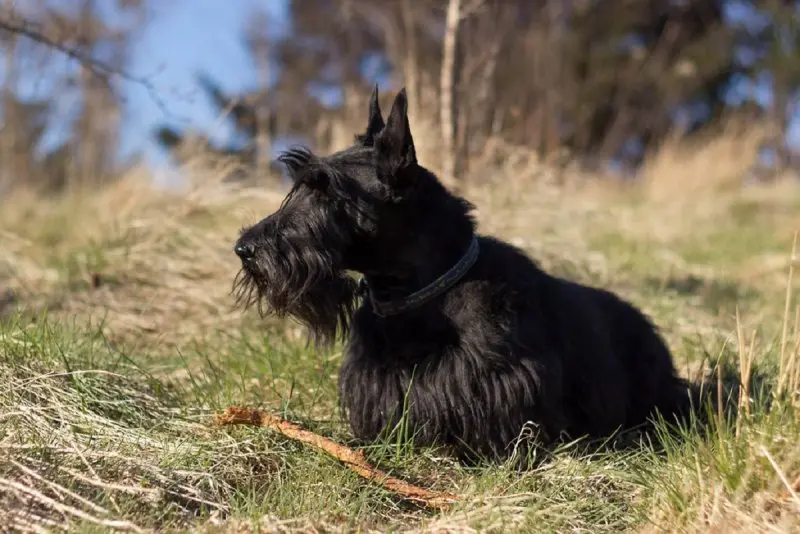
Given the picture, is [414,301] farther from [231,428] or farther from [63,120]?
[63,120]

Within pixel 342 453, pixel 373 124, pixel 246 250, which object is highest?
pixel 373 124

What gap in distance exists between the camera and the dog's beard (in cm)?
272

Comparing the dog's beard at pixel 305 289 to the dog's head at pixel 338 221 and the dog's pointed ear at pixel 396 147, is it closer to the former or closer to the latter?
the dog's head at pixel 338 221

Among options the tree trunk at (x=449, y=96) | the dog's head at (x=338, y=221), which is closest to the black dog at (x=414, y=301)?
the dog's head at (x=338, y=221)

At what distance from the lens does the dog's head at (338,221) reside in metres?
2.72

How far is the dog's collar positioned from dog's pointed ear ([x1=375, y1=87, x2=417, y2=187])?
0.40 m

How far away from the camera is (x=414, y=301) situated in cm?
290

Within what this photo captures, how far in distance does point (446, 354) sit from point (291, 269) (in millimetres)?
676

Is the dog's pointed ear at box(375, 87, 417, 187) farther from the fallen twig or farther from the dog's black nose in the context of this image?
the fallen twig

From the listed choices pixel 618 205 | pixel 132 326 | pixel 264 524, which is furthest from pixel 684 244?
pixel 264 524

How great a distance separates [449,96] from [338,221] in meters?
3.56

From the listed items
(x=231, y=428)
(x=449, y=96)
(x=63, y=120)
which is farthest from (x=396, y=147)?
(x=63, y=120)

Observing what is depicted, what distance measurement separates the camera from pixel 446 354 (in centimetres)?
289

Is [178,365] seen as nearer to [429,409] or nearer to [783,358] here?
[429,409]
